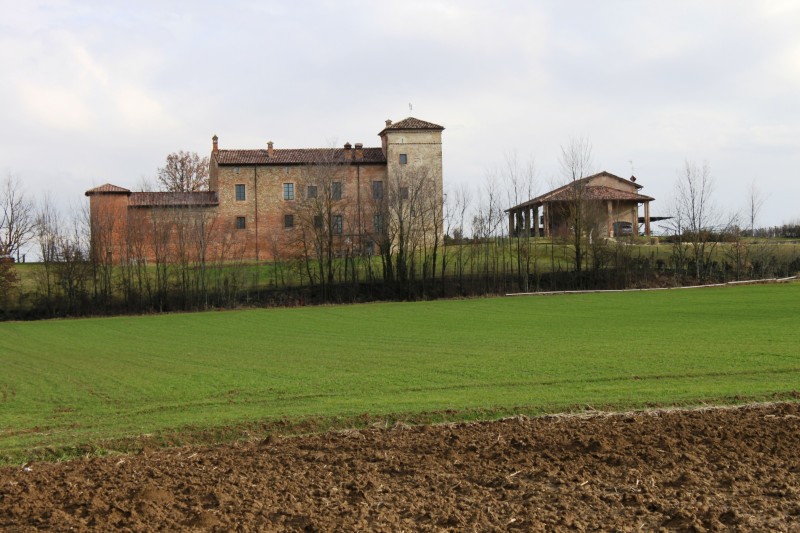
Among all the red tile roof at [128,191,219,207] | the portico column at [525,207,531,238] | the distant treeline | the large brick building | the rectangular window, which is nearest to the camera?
the distant treeline

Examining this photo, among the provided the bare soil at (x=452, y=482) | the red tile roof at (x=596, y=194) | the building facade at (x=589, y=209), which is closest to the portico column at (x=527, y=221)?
the building facade at (x=589, y=209)

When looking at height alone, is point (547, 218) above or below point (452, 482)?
above

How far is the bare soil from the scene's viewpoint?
7711mm

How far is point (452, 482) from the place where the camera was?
358 inches

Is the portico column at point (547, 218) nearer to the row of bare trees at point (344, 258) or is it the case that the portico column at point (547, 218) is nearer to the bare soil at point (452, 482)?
the row of bare trees at point (344, 258)

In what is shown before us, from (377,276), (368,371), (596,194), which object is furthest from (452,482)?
(596,194)

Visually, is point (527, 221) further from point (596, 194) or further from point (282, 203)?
point (282, 203)

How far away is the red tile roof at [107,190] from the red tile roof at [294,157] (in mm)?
9934

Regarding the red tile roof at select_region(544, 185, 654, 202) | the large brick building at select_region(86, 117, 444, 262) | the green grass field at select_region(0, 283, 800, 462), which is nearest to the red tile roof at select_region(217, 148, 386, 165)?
the large brick building at select_region(86, 117, 444, 262)

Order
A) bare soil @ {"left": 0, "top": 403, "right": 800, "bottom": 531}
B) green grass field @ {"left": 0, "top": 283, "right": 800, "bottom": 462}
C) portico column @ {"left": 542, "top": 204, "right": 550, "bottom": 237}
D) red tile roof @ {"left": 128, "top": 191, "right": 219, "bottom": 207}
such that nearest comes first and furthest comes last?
bare soil @ {"left": 0, "top": 403, "right": 800, "bottom": 531} → green grass field @ {"left": 0, "top": 283, "right": 800, "bottom": 462} → red tile roof @ {"left": 128, "top": 191, "right": 219, "bottom": 207} → portico column @ {"left": 542, "top": 204, "right": 550, "bottom": 237}

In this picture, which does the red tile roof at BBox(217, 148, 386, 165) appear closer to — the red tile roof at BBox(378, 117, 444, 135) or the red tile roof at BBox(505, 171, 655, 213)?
the red tile roof at BBox(378, 117, 444, 135)

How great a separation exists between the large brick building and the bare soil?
2254 inches

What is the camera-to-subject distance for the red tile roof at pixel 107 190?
76.4 m

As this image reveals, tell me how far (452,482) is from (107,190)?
74550mm
